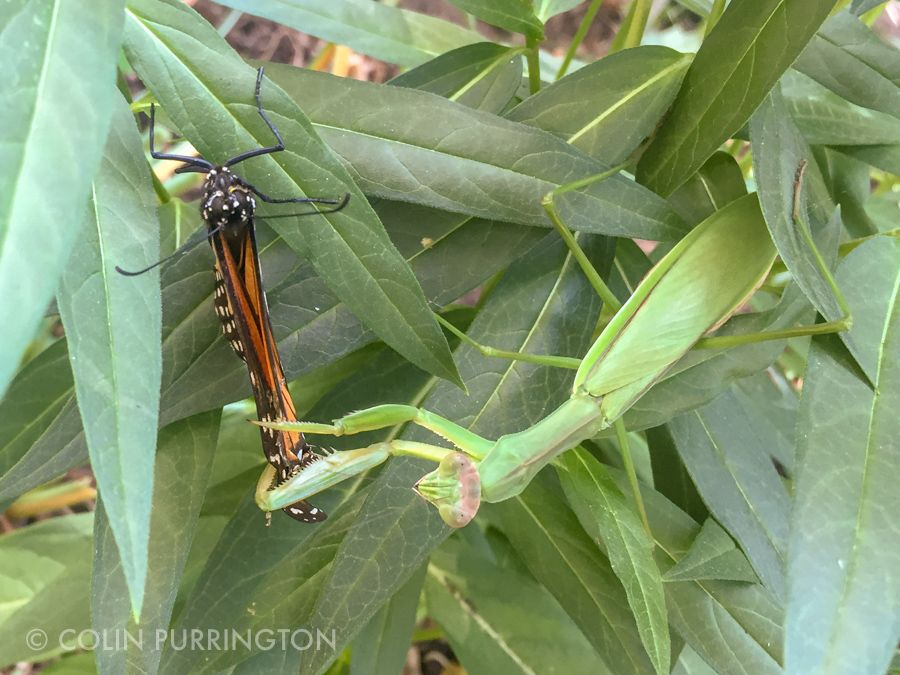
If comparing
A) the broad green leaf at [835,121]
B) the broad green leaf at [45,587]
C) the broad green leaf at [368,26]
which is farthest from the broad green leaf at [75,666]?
the broad green leaf at [835,121]

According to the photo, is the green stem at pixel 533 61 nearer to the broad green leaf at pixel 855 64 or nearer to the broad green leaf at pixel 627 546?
the broad green leaf at pixel 855 64

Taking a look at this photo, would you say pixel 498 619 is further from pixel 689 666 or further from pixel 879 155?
pixel 879 155

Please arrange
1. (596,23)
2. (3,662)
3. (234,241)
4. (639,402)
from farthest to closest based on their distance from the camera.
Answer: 1. (596,23)
2. (3,662)
3. (639,402)
4. (234,241)

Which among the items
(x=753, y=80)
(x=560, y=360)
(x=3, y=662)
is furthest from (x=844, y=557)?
(x=3, y=662)

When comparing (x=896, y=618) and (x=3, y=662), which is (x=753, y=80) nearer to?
(x=896, y=618)

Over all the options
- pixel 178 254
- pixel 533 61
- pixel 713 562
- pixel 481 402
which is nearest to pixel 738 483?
pixel 713 562
